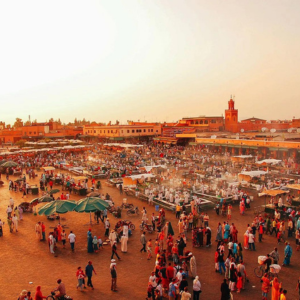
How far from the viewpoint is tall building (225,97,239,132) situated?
184ft

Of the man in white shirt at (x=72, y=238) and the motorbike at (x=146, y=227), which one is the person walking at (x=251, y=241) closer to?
the motorbike at (x=146, y=227)

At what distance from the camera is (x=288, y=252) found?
9133mm

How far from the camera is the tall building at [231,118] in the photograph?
56.0 metres

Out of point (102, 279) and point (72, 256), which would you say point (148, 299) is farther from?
point (72, 256)

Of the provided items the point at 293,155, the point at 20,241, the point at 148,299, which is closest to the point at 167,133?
the point at 293,155

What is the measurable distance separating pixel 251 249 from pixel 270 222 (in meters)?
2.33

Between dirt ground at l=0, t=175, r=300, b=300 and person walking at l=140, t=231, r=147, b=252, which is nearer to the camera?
dirt ground at l=0, t=175, r=300, b=300

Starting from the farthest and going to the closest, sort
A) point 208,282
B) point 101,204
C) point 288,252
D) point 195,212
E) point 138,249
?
point 195,212 < point 101,204 < point 138,249 < point 288,252 < point 208,282

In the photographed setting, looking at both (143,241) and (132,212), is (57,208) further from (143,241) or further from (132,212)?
(132,212)

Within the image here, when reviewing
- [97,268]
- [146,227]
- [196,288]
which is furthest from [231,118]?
[196,288]

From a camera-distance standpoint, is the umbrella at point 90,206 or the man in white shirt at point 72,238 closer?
the man in white shirt at point 72,238

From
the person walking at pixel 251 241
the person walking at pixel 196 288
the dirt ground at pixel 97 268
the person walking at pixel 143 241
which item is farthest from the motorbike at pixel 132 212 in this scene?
the person walking at pixel 196 288

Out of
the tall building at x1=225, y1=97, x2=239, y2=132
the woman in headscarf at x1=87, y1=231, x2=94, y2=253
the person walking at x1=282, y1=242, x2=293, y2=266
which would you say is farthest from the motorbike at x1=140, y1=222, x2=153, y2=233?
the tall building at x1=225, y1=97, x2=239, y2=132

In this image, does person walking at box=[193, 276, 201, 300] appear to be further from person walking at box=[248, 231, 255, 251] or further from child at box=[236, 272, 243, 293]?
person walking at box=[248, 231, 255, 251]
